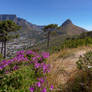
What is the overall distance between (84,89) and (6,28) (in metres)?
18.5

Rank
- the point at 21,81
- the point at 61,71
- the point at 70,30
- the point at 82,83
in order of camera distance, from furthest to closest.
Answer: the point at 70,30 → the point at 61,71 → the point at 21,81 → the point at 82,83

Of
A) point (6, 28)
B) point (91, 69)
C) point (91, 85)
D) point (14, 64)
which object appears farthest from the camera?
point (6, 28)

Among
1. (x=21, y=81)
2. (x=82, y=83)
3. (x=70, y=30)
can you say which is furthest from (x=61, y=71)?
(x=70, y=30)

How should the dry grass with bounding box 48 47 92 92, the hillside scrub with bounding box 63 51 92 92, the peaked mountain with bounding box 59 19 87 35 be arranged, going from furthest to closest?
1. the peaked mountain with bounding box 59 19 87 35
2. the dry grass with bounding box 48 47 92 92
3. the hillside scrub with bounding box 63 51 92 92

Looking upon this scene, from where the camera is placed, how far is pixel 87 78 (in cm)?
138

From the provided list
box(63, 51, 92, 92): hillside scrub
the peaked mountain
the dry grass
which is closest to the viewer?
box(63, 51, 92, 92): hillside scrub

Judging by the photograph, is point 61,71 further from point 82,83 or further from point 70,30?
point 70,30

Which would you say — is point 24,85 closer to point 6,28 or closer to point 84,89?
point 84,89

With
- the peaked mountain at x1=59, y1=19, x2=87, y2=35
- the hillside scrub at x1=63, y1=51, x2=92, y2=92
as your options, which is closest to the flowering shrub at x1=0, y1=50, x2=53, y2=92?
the hillside scrub at x1=63, y1=51, x2=92, y2=92

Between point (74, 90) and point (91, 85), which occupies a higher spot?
point (91, 85)

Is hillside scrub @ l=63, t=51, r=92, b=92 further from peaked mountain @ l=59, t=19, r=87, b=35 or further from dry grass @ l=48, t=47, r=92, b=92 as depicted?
peaked mountain @ l=59, t=19, r=87, b=35

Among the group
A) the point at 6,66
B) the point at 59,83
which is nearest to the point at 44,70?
the point at 59,83

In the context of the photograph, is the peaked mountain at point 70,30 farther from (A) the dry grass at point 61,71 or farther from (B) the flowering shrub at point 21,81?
(B) the flowering shrub at point 21,81

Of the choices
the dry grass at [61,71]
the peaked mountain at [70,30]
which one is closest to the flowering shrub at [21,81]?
the dry grass at [61,71]
